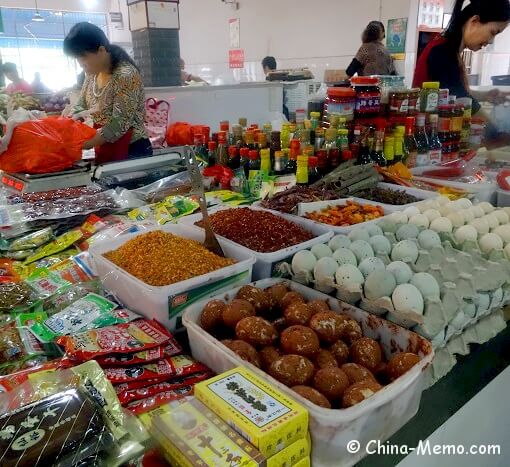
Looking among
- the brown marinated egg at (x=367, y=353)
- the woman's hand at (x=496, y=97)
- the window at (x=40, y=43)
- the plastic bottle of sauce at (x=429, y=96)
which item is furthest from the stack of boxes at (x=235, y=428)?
the window at (x=40, y=43)

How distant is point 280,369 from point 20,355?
54cm

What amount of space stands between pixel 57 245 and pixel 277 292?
2.68ft

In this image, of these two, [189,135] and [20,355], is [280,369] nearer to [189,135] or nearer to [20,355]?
[20,355]

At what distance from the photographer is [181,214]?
5.55ft

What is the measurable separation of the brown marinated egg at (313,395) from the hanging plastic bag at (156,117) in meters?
2.98

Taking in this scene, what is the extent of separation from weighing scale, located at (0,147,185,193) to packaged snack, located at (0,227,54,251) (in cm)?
40

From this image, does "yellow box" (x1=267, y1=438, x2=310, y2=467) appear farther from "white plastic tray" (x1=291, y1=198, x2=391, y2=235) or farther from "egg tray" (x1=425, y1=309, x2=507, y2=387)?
"white plastic tray" (x1=291, y1=198, x2=391, y2=235)

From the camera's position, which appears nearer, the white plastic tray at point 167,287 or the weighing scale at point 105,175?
the white plastic tray at point 167,287

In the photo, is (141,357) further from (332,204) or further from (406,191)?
(406,191)

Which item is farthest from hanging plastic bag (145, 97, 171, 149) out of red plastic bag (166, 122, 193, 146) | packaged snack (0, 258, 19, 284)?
packaged snack (0, 258, 19, 284)

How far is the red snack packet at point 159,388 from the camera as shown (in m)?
0.82

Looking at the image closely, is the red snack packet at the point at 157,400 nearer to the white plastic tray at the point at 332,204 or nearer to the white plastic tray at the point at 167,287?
the white plastic tray at the point at 167,287

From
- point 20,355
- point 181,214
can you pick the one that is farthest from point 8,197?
point 20,355

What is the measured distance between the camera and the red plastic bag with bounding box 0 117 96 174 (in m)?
1.88
